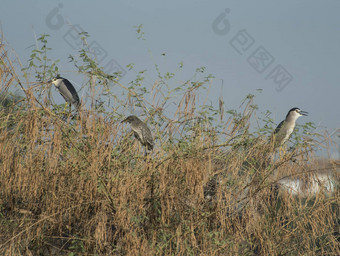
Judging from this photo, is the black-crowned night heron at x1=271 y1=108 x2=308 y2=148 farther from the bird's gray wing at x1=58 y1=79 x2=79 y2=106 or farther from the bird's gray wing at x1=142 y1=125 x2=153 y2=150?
the bird's gray wing at x1=58 y1=79 x2=79 y2=106

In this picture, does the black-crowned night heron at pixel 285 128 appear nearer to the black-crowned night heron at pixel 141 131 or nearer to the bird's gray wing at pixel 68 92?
the black-crowned night heron at pixel 141 131

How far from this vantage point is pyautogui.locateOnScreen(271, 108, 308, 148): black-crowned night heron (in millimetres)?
6521

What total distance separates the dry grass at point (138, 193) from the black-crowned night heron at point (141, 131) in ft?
0.74

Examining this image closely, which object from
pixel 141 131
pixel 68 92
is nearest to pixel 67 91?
pixel 68 92

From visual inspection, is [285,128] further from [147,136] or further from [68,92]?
[68,92]

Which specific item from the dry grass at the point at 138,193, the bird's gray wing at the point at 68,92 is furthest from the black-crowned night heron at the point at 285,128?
the bird's gray wing at the point at 68,92

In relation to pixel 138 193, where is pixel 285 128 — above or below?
above

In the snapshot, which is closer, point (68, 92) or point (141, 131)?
point (141, 131)

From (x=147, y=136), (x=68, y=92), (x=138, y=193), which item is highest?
(x=68, y=92)

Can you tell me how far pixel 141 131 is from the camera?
646 centimetres

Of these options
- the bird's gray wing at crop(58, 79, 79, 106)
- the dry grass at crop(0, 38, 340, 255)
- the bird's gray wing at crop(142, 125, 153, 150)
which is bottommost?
the dry grass at crop(0, 38, 340, 255)

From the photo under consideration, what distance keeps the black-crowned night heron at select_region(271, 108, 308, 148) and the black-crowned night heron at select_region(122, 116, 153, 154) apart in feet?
Answer: 5.67

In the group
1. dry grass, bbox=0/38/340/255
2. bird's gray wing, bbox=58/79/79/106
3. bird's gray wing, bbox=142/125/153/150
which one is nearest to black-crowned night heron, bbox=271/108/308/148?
dry grass, bbox=0/38/340/255

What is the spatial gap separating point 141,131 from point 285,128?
2.68 meters
